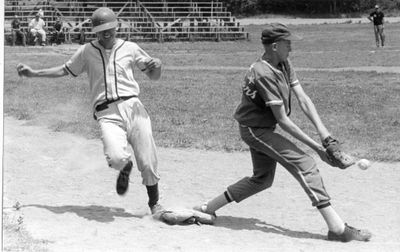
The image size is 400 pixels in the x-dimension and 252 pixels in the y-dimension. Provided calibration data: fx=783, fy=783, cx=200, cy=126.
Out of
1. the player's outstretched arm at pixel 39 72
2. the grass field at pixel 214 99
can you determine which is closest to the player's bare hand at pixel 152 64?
the player's outstretched arm at pixel 39 72

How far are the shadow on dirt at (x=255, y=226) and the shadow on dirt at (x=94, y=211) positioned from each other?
30.8 inches

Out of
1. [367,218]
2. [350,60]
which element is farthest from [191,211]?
[350,60]

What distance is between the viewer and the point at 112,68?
6.98m

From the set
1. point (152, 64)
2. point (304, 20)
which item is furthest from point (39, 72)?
point (304, 20)

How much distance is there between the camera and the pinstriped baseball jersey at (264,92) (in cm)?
641

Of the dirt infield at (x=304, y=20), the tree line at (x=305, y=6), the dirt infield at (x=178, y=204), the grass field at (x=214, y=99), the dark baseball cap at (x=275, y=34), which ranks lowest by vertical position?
the dirt infield at (x=304, y=20)

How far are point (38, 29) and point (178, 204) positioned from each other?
89.1 feet

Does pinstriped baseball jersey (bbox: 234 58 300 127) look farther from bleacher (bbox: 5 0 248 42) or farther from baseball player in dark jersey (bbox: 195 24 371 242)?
bleacher (bbox: 5 0 248 42)

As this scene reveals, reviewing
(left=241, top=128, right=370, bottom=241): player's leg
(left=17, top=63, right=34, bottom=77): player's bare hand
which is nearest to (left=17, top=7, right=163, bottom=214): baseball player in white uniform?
(left=17, top=63, right=34, bottom=77): player's bare hand

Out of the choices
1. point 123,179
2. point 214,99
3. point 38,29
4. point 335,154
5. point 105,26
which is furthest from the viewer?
point 38,29

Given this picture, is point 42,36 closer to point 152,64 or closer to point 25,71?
point 25,71

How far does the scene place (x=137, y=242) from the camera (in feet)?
20.1

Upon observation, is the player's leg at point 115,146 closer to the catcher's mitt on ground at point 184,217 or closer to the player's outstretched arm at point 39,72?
the catcher's mitt on ground at point 184,217

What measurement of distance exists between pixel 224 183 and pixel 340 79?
1196 cm
